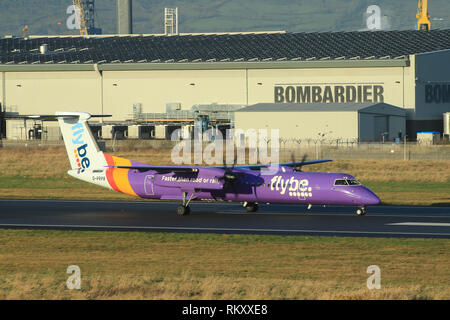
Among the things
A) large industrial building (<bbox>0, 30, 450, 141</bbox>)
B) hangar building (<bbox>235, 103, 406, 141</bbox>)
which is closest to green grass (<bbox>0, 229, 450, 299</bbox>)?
hangar building (<bbox>235, 103, 406, 141</bbox>)

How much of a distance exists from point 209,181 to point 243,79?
7109 centimetres

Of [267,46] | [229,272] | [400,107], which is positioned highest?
[267,46]

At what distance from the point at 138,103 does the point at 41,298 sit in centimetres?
9460

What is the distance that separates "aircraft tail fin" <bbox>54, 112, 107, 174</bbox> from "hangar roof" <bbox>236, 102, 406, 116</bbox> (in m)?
56.2

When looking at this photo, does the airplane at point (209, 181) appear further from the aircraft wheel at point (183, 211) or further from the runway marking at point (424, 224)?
the runway marking at point (424, 224)

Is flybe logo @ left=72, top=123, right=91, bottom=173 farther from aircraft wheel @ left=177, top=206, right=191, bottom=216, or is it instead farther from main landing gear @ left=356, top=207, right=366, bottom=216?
main landing gear @ left=356, top=207, right=366, bottom=216

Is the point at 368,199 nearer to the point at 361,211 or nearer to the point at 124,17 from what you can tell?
the point at 361,211

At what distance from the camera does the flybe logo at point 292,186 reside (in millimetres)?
42250

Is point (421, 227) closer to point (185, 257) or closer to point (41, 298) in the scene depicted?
point (185, 257)

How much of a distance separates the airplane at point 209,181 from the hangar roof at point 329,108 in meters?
54.5

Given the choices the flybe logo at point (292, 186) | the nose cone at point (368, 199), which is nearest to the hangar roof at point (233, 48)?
the flybe logo at point (292, 186)

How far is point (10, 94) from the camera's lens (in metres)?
121

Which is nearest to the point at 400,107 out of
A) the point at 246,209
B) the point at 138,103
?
the point at 138,103

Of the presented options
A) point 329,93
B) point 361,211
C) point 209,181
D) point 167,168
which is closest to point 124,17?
point 329,93
